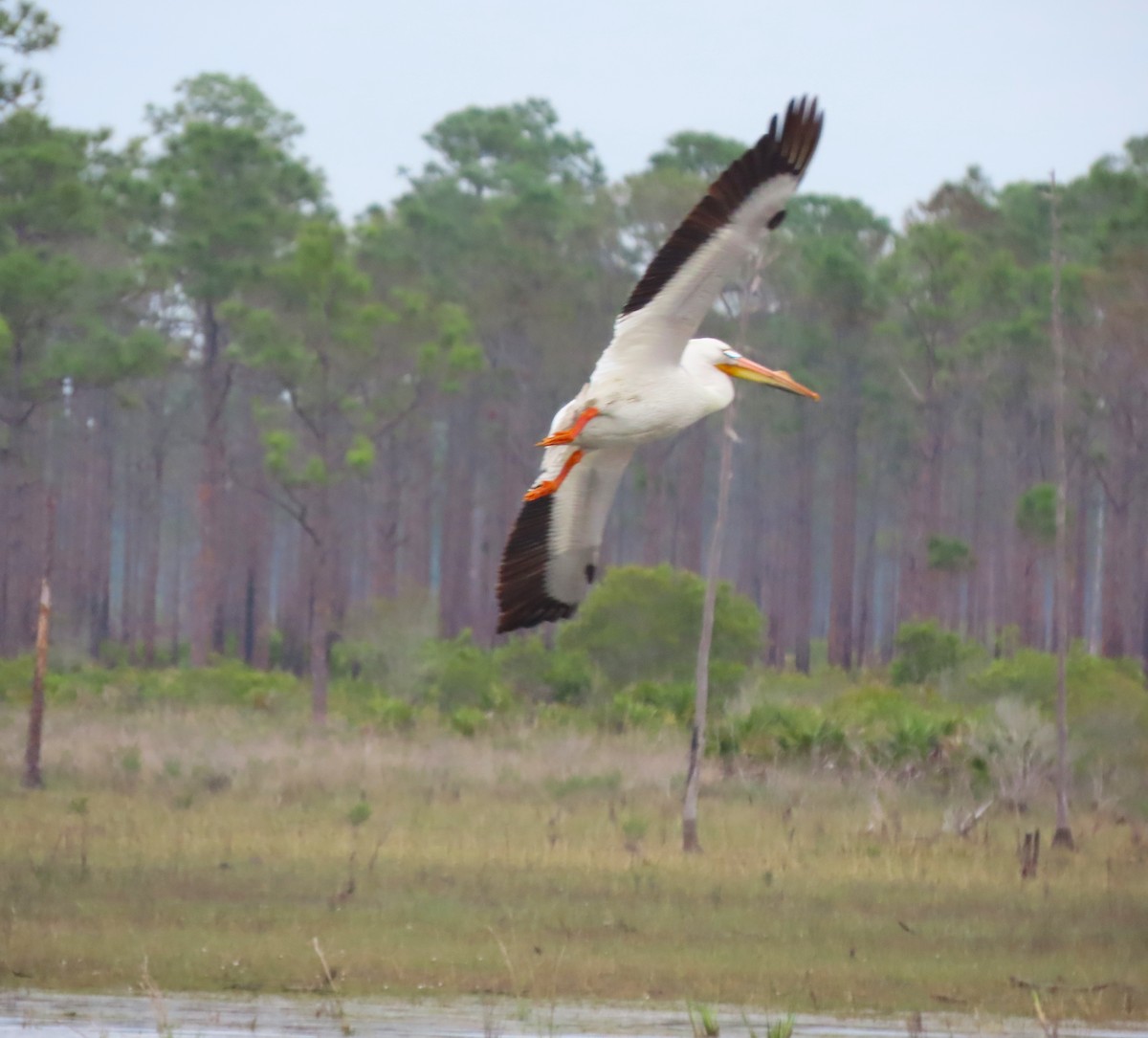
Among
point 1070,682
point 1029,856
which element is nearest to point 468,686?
point 1070,682

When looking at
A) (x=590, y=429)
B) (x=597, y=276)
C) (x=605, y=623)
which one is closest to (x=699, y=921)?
(x=590, y=429)

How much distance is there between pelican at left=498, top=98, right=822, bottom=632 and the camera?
783cm

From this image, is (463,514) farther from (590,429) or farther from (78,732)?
(590,429)

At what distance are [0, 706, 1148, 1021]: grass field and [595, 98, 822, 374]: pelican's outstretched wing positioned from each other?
333cm

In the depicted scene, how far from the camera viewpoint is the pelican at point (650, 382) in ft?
25.7

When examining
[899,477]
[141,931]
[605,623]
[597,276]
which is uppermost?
[597,276]

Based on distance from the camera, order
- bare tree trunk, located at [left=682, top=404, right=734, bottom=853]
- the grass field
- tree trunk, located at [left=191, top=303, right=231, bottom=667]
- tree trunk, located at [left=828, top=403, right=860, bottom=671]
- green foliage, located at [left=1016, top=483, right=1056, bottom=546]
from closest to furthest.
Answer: the grass field, bare tree trunk, located at [left=682, top=404, right=734, bottom=853], green foliage, located at [left=1016, top=483, right=1056, bottom=546], tree trunk, located at [left=191, top=303, right=231, bottom=667], tree trunk, located at [left=828, top=403, right=860, bottom=671]

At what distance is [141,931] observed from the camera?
1230 cm

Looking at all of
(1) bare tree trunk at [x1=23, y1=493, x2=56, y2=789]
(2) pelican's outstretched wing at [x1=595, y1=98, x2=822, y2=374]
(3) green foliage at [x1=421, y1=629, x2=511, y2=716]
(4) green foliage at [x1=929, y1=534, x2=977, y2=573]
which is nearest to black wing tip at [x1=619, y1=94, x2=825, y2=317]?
(2) pelican's outstretched wing at [x1=595, y1=98, x2=822, y2=374]

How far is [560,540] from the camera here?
895 centimetres

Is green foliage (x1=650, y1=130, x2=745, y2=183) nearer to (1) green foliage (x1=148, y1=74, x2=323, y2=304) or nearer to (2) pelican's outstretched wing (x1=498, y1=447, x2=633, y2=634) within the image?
(1) green foliage (x1=148, y1=74, x2=323, y2=304)

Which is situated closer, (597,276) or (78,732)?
(78,732)

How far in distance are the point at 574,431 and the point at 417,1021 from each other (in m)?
3.84

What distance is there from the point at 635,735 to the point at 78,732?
6.31 meters
